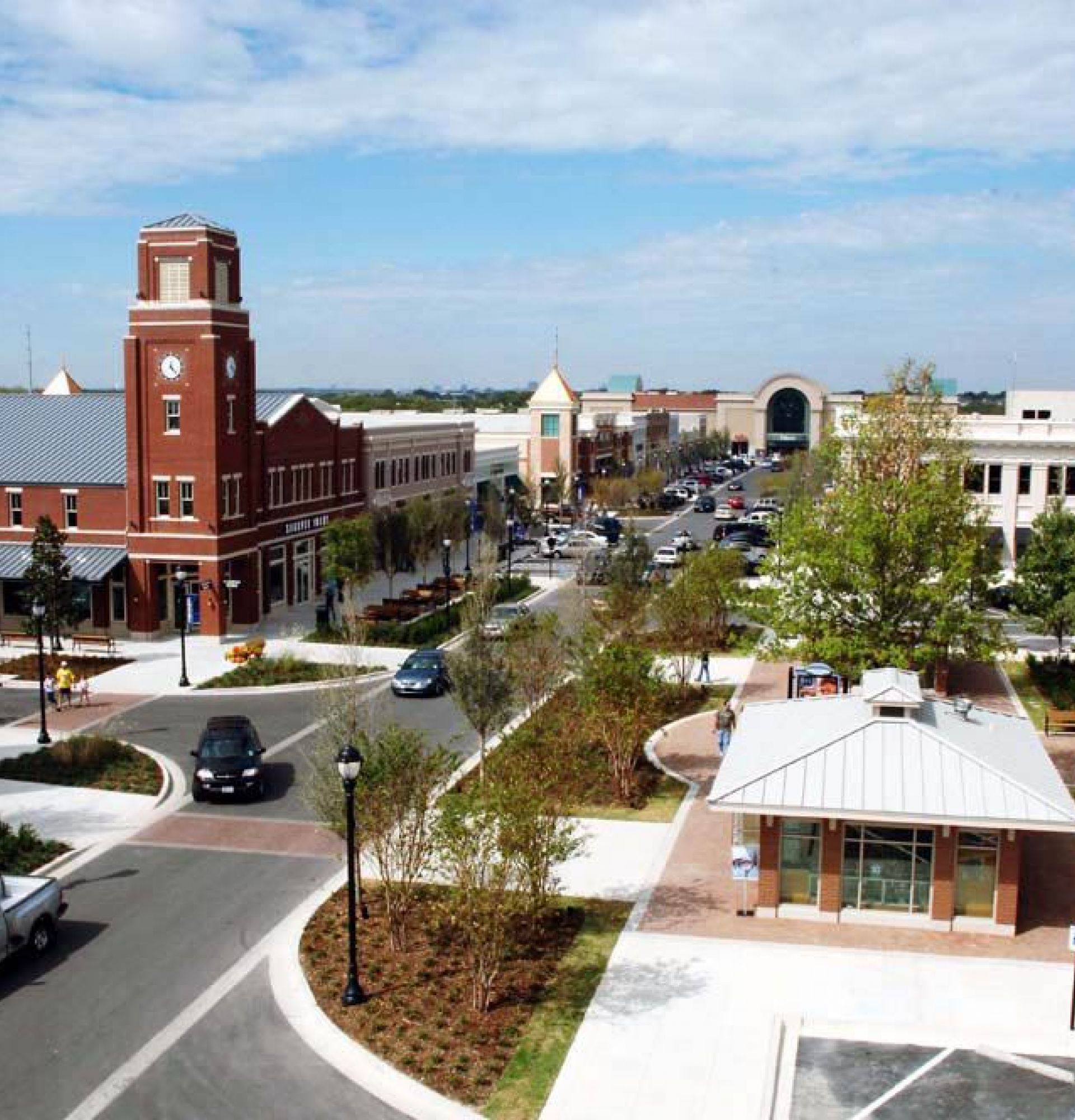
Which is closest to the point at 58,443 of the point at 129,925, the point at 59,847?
the point at 59,847

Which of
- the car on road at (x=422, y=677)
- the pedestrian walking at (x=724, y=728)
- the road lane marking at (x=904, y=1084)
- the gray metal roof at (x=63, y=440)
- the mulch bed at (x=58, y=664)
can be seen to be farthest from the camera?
the gray metal roof at (x=63, y=440)

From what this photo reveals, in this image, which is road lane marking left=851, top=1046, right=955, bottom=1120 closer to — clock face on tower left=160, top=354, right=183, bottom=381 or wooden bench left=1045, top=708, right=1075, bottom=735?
wooden bench left=1045, top=708, right=1075, bottom=735

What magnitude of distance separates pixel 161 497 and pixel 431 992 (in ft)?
106

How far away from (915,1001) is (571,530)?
214ft

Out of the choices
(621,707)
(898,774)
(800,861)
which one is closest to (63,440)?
(621,707)

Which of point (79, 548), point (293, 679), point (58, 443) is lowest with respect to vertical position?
point (293, 679)

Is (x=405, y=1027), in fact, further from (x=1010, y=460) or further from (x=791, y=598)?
(x=1010, y=460)

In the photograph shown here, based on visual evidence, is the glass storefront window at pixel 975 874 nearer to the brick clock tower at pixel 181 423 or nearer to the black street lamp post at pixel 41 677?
the black street lamp post at pixel 41 677

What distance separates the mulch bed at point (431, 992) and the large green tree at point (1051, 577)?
2414cm

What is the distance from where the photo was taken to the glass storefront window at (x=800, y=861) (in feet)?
72.1

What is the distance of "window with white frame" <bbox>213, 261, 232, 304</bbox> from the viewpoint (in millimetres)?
47656

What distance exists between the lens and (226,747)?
1163 inches

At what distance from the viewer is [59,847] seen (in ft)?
82.8

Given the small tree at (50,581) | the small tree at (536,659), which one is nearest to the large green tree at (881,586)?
the small tree at (536,659)
